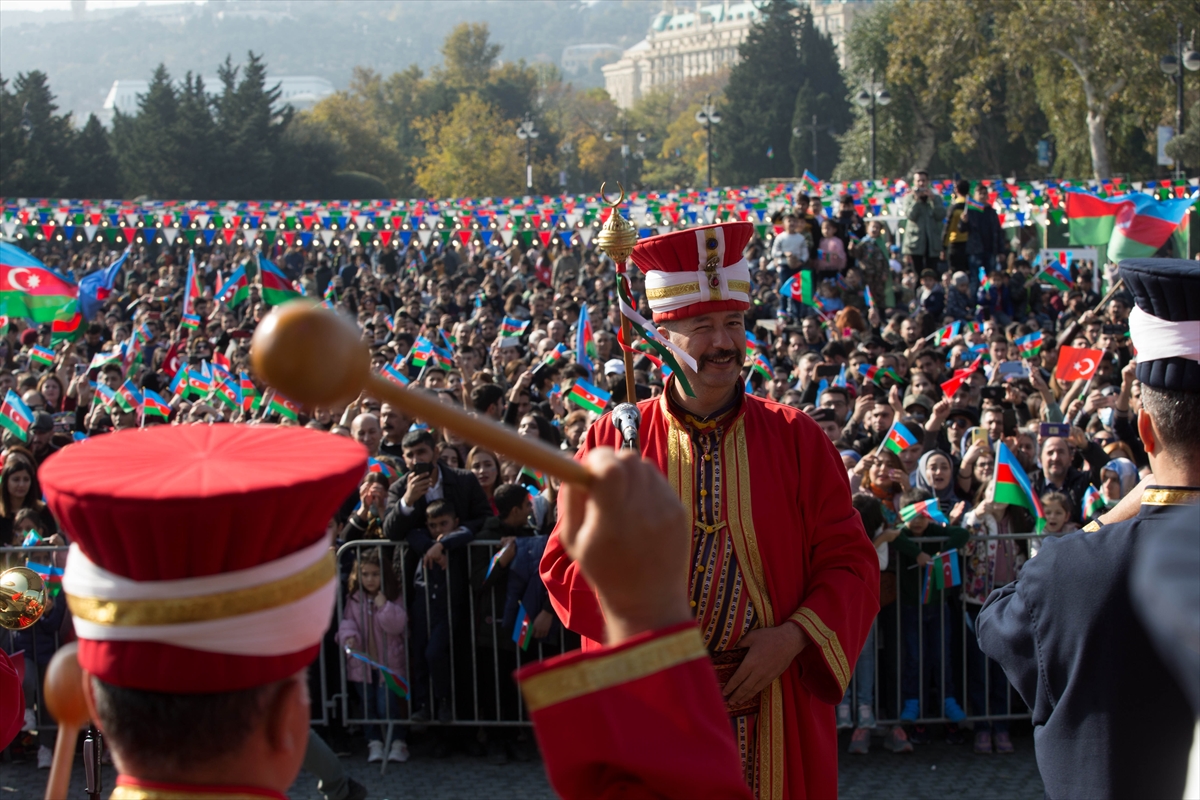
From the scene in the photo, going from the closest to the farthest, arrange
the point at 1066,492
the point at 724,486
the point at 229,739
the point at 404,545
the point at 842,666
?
1. the point at 229,739
2. the point at 842,666
3. the point at 724,486
4. the point at 404,545
5. the point at 1066,492

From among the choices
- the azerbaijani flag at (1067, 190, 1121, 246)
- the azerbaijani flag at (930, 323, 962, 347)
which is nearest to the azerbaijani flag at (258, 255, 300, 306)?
the azerbaijani flag at (930, 323, 962, 347)

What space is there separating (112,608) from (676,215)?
33423mm

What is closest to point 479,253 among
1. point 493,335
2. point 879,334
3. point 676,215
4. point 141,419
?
point 676,215

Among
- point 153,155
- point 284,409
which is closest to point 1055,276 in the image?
point 284,409

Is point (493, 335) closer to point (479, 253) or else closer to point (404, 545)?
point (404, 545)

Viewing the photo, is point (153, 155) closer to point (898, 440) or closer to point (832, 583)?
point (898, 440)

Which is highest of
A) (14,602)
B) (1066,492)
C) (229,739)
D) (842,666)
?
(229,739)

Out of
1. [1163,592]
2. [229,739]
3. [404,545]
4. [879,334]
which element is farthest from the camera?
[879,334]

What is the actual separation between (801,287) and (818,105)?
62.1 metres

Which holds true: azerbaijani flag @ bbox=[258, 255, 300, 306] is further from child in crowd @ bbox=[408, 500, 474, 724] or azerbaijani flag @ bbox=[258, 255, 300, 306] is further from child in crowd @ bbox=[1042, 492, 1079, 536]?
child in crowd @ bbox=[1042, 492, 1079, 536]

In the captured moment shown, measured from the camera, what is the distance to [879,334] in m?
14.3

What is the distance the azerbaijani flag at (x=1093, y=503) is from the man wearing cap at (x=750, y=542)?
3.96m

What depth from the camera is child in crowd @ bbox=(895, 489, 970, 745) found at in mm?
6824

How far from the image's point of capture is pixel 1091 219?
47.2ft
